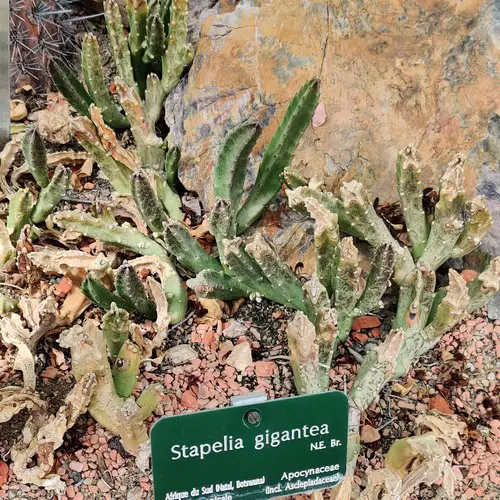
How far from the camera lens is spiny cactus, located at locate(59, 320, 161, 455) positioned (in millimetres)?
1876

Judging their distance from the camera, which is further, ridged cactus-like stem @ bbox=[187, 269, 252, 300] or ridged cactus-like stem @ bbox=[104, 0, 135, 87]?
ridged cactus-like stem @ bbox=[104, 0, 135, 87]

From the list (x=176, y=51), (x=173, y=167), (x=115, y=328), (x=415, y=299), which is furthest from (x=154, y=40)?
(x=415, y=299)

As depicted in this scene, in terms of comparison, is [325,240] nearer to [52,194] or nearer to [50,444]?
[50,444]

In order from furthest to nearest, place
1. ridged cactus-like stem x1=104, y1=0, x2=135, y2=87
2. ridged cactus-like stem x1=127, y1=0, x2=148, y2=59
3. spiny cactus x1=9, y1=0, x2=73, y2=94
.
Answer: spiny cactus x1=9, y1=0, x2=73, y2=94 < ridged cactus-like stem x1=127, y1=0, x2=148, y2=59 < ridged cactus-like stem x1=104, y1=0, x2=135, y2=87

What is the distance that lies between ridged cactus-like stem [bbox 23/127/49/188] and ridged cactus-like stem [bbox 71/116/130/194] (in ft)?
0.46

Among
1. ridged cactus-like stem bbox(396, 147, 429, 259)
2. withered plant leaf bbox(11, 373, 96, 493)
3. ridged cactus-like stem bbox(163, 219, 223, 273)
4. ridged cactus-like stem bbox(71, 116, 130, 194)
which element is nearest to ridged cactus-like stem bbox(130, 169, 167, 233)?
ridged cactus-like stem bbox(163, 219, 223, 273)

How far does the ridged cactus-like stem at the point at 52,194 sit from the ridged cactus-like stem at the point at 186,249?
1.64ft

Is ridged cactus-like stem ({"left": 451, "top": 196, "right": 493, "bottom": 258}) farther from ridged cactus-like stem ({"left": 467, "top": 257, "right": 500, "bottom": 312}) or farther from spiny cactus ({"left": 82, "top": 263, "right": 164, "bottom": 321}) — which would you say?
spiny cactus ({"left": 82, "top": 263, "right": 164, "bottom": 321})

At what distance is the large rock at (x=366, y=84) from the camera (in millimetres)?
2523

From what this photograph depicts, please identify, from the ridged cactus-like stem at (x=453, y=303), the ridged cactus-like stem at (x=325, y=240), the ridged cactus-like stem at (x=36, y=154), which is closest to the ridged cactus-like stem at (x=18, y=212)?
the ridged cactus-like stem at (x=36, y=154)

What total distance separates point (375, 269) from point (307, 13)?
1135 mm

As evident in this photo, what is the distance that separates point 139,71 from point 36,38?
1.64ft

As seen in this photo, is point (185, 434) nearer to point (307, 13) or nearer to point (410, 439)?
point (410, 439)

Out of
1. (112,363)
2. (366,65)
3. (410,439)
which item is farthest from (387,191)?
(112,363)
